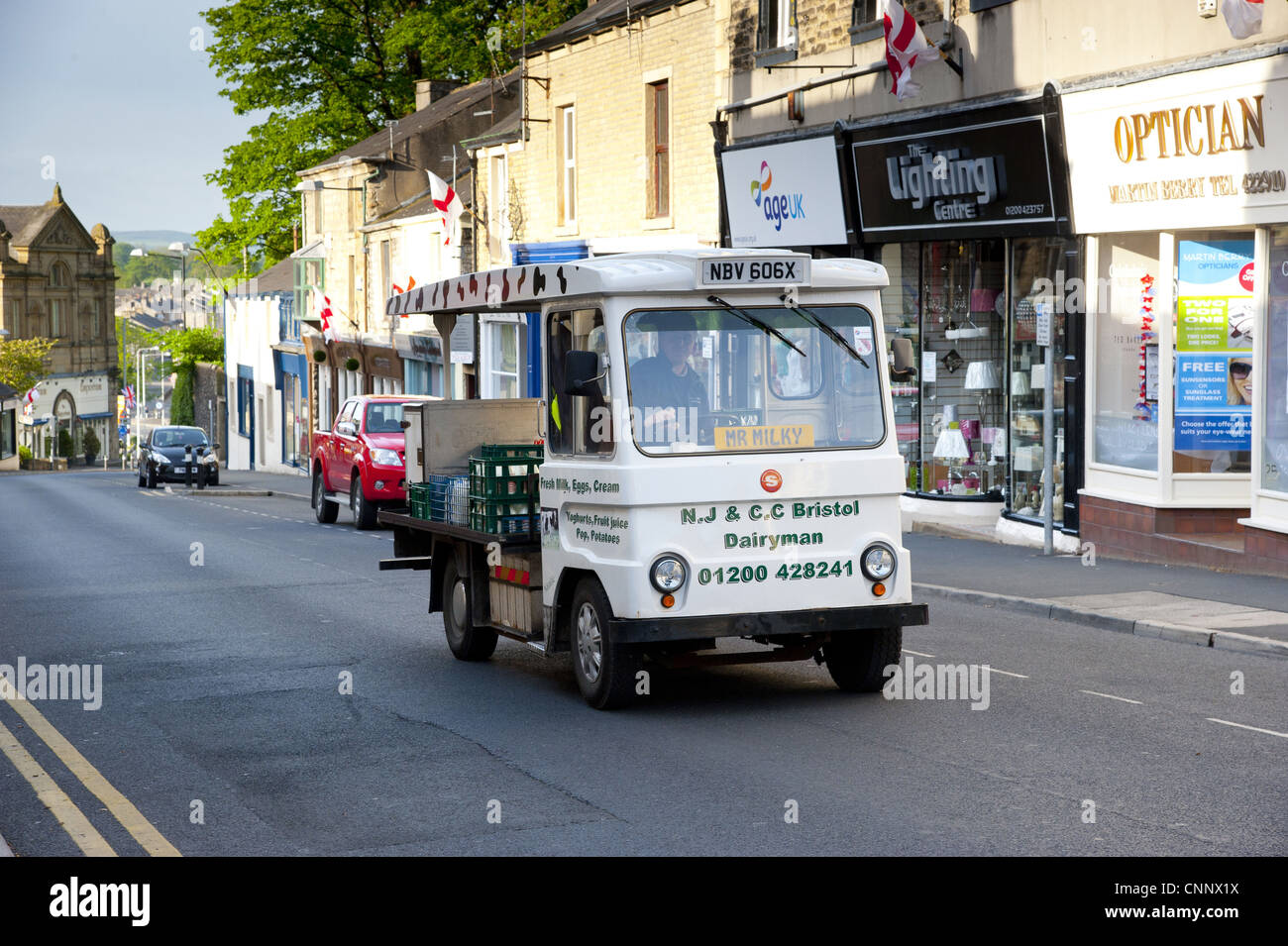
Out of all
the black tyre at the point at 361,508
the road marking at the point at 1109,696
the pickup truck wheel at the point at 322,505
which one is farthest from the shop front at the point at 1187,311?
the pickup truck wheel at the point at 322,505

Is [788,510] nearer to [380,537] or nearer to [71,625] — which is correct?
[71,625]

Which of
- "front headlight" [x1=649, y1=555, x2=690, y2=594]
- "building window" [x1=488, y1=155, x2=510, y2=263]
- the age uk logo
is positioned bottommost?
"front headlight" [x1=649, y1=555, x2=690, y2=594]

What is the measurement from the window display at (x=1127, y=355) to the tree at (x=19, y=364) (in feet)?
249

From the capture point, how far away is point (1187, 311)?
53.3ft

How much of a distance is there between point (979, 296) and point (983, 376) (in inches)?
40.2

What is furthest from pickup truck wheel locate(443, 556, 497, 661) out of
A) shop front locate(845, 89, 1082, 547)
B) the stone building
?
the stone building

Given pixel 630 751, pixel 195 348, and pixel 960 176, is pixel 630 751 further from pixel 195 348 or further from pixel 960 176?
pixel 195 348

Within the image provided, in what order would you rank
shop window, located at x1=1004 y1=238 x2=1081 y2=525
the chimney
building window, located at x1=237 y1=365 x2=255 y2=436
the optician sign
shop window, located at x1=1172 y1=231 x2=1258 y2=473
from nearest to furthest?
shop window, located at x1=1172 y1=231 x2=1258 y2=473 → shop window, located at x1=1004 y1=238 x2=1081 y2=525 → the optician sign → the chimney → building window, located at x1=237 y1=365 x2=255 y2=436

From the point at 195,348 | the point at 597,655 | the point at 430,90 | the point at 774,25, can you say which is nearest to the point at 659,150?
the point at 774,25

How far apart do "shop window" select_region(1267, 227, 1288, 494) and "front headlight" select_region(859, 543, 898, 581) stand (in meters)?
6.82

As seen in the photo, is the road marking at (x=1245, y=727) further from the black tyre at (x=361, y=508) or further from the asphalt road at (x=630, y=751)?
the black tyre at (x=361, y=508)

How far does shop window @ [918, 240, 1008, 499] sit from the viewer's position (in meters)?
20.4

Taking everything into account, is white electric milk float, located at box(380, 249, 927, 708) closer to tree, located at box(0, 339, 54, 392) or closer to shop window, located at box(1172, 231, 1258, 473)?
shop window, located at box(1172, 231, 1258, 473)
